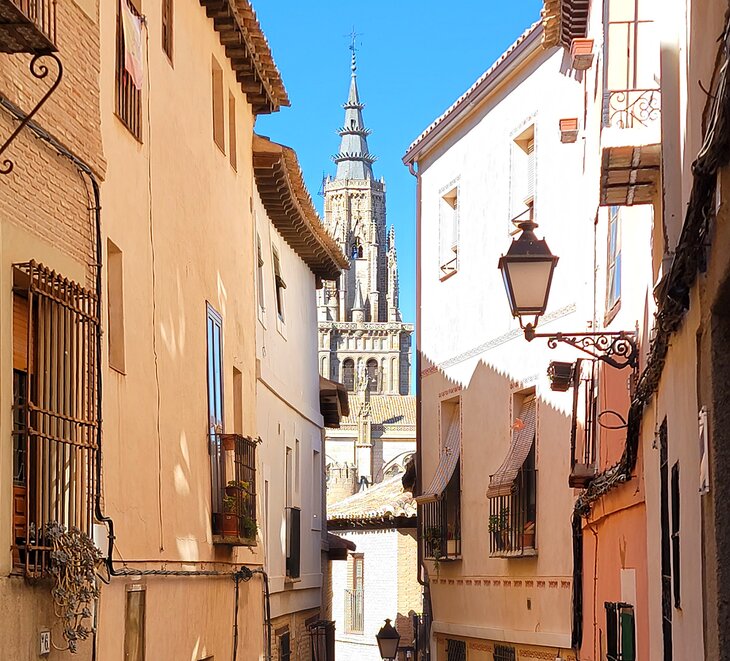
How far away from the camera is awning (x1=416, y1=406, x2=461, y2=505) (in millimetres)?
20062

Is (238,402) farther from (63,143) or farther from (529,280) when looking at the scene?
(63,143)

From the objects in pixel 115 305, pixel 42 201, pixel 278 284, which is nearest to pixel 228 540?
pixel 115 305

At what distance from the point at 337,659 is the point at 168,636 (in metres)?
26.2

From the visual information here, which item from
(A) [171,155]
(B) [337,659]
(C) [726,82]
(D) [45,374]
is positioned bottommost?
(B) [337,659]

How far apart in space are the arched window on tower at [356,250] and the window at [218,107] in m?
123

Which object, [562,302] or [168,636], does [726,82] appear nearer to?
[168,636]

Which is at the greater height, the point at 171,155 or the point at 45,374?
the point at 171,155

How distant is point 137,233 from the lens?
38.7 ft

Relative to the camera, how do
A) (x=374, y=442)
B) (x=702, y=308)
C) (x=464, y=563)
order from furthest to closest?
(x=374, y=442), (x=464, y=563), (x=702, y=308)

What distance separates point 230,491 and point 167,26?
4.61 m

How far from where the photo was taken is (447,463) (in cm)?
2039

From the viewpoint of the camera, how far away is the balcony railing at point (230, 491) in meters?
14.8

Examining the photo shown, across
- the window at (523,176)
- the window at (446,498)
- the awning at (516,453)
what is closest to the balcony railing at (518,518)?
the awning at (516,453)

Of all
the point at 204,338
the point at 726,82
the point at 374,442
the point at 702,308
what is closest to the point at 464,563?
the point at 204,338
